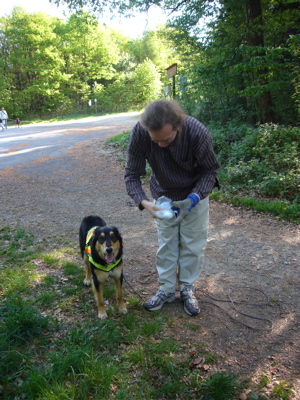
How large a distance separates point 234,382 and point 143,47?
4343 centimetres

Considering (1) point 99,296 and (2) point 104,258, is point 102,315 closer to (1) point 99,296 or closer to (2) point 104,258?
(1) point 99,296

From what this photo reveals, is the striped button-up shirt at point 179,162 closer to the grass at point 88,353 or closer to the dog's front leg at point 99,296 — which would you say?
the dog's front leg at point 99,296

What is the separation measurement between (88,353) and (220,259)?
2.58 meters

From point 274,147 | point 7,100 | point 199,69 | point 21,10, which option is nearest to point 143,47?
point 21,10

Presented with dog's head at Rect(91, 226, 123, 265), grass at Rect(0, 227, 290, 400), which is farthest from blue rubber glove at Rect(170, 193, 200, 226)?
grass at Rect(0, 227, 290, 400)

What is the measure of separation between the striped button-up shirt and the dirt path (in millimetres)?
1344

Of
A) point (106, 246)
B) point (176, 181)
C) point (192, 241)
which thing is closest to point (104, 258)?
point (106, 246)

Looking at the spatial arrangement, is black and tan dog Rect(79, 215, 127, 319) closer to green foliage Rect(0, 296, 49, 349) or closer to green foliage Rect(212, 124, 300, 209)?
green foliage Rect(0, 296, 49, 349)

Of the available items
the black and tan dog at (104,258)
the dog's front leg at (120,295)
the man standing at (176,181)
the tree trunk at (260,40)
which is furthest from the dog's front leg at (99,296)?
the tree trunk at (260,40)

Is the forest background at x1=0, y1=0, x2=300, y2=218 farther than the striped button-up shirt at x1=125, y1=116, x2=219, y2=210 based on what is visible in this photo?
Yes

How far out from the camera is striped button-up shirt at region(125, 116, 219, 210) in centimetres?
270

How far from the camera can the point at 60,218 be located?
6.09 m

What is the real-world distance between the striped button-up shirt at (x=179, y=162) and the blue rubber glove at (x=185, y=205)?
0.07 metres

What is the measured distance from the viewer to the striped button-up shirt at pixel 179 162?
2.70 metres
